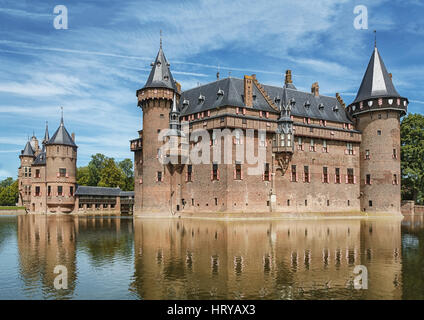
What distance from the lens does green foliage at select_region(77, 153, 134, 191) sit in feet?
240

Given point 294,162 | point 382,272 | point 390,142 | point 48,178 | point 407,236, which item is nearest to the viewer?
point 382,272

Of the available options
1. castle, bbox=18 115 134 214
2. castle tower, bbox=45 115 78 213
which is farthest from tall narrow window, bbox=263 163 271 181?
castle tower, bbox=45 115 78 213

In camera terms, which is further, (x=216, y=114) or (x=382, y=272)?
(x=216, y=114)

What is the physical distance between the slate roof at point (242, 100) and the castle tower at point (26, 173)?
37659mm

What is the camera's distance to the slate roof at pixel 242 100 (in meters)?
45.7

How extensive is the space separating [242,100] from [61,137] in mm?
29237

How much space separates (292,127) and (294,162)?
4148mm

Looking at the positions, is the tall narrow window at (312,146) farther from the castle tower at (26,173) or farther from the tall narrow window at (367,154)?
the castle tower at (26,173)

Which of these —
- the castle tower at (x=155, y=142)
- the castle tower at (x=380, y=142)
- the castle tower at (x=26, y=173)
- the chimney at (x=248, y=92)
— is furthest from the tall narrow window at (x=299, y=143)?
the castle tower at (x=26, y=173)

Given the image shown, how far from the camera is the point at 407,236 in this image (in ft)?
90.4

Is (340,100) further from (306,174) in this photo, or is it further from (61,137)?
(61,137)

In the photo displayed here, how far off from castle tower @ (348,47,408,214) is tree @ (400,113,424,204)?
24.0ft
